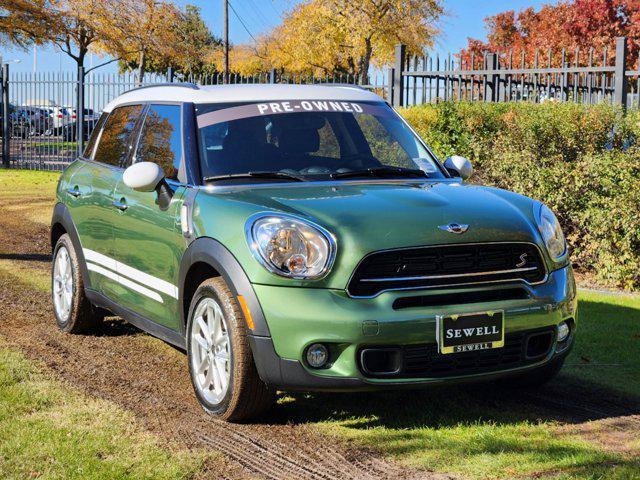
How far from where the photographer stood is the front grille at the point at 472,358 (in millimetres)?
4676

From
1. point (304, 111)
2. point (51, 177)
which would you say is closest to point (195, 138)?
point (304, 111)

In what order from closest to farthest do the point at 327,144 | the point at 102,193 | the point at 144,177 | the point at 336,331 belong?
the point at 336,331, the point at 144,177, the point at 327,144, the point at 102,193

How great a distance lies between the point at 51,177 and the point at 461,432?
65.1 feet

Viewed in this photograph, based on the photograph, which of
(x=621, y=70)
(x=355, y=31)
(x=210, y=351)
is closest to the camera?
(x=210, y=351)

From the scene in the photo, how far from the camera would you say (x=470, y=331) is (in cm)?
472

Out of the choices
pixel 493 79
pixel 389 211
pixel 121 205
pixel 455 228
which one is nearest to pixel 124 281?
pixel 121 205

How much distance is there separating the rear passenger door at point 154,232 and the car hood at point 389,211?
0.41 metres

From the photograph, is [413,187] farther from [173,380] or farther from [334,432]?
[173,380]

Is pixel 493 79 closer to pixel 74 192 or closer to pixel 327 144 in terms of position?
pixel 74 192

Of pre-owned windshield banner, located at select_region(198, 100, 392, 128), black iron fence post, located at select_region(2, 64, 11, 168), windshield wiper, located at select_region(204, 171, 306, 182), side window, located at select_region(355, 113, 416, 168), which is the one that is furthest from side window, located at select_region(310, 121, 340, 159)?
black iron fence post, located at select_region(2, 64, 11, 168)

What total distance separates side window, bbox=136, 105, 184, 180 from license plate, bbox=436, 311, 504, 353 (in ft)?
6.47

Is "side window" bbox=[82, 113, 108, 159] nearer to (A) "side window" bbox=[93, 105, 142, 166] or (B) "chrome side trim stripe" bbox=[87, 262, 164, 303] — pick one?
(A) "side window" bbox=[93, 105, 142, 166]

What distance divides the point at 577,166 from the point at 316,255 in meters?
6.09

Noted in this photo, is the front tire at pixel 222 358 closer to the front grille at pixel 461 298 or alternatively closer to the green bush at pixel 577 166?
the front grille at pixel 461 298
